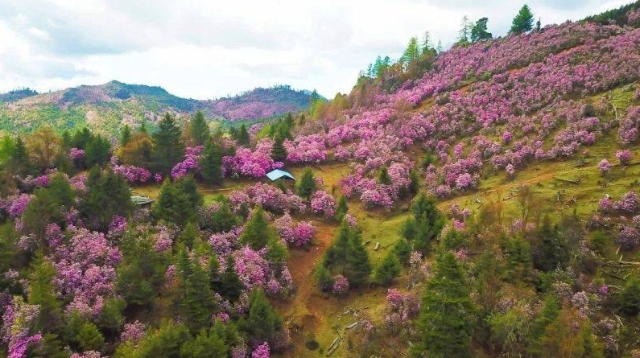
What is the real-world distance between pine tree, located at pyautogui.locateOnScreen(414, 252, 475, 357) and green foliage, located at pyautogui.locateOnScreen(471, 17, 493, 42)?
4392 inches

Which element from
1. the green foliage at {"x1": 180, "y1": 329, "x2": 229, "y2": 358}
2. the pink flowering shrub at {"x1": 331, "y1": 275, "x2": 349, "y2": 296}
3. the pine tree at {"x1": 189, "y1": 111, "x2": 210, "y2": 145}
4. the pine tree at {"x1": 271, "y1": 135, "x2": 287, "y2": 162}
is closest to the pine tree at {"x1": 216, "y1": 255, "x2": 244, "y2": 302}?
the green foliage at {"x1": 180, "y1": 329, "x2": 229, "y2": 358}

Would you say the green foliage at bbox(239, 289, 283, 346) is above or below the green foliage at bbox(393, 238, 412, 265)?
below

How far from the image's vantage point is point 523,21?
11931 centimetres

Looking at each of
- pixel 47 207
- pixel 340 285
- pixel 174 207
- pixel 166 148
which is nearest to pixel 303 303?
pixel 340 285

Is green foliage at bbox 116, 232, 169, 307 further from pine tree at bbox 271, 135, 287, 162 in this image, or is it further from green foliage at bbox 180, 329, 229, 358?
pine tree at bbox 271, 135, 287, 162

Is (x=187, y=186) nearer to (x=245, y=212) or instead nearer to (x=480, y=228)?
(x=245, y=212)

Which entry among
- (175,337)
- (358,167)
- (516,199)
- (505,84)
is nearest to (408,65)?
(505,84)

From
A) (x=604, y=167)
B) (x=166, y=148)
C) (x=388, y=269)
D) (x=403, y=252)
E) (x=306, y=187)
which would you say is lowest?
(x=388, y=269)

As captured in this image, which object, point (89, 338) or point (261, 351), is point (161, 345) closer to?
point (89, 338)

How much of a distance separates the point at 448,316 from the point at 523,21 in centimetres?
11009

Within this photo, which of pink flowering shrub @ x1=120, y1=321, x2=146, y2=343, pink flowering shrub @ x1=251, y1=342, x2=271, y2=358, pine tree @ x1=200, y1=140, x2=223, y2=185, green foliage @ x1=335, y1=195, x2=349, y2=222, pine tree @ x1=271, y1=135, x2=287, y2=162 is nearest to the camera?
pink flowering shrub @ x1=120, y1=321, x2=146, y2=343

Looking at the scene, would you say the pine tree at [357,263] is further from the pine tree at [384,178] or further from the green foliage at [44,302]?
the green foliage at [44,302]

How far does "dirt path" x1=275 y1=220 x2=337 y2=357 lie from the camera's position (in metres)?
44.1

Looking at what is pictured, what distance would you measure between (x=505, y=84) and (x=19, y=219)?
278 feet
